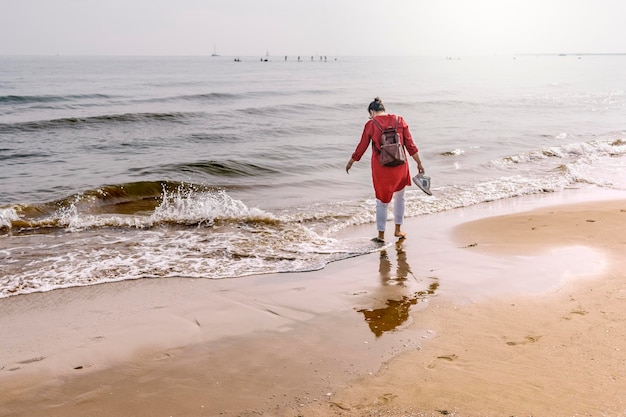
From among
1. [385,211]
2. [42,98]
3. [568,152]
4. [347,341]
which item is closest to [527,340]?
[347,341]

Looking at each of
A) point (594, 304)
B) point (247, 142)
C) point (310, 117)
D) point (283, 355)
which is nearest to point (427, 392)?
point (283, 355)

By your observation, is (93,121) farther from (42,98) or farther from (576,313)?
(576,313)

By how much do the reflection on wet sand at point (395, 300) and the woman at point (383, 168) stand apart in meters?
1.01

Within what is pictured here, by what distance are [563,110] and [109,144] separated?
21.4m

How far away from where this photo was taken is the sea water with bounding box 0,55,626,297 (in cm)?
686

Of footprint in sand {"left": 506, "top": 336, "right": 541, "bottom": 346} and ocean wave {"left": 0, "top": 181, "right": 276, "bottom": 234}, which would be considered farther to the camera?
ocean wave {"left": 0, "top": 181, "right": 276, "bottom": 234}

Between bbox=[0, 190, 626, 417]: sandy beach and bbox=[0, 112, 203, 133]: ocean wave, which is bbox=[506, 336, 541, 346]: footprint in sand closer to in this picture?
bbox=[0, 190, 626, 417]: sandy beach

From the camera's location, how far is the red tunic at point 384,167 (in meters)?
7.02

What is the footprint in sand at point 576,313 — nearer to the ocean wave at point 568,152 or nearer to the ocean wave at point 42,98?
the ocean wave at point 568,152

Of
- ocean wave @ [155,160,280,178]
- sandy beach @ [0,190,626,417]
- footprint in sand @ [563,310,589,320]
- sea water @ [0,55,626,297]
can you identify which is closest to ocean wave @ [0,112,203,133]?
sea water @ [0,55,626,297]

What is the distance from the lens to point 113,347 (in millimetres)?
4191

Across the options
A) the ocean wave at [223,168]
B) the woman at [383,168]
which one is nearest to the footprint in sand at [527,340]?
the woman at [383,168]

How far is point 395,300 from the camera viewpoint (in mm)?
5055

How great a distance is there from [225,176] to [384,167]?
21.2 feet
